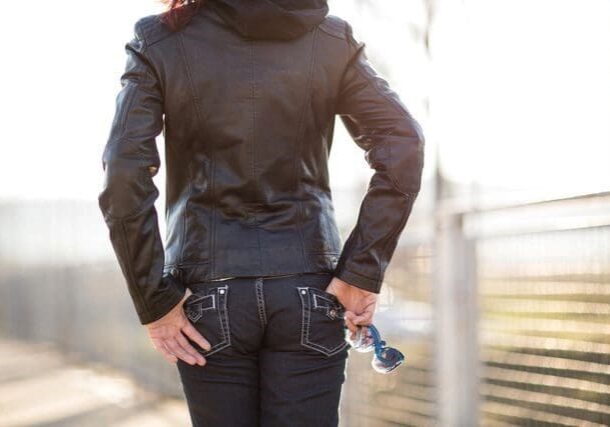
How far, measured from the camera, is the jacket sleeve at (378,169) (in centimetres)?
222

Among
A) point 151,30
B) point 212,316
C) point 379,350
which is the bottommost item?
point 379,350

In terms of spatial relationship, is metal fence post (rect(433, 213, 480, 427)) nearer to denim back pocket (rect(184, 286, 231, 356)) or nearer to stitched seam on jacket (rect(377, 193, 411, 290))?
stitched seam on jacket (rect(377, 193, 411, 290))

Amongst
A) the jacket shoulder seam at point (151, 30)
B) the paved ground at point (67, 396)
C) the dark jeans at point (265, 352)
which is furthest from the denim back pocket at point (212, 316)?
the paved ground at point (67, 396)

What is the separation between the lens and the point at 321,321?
2150 millimetres

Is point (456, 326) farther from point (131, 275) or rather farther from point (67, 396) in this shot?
point (67, 396)

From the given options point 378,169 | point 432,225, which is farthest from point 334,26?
point 432,225

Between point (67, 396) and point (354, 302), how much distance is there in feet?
10.2

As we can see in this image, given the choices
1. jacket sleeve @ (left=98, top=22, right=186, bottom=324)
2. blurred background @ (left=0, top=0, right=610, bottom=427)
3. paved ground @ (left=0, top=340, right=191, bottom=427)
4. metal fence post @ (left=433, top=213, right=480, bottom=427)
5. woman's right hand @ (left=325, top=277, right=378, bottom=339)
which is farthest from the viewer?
paved ground @ (left=0, top=340, right=191, bottom=427)

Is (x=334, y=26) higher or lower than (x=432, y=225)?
higher

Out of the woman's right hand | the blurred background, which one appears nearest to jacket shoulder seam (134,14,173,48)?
the blurred background

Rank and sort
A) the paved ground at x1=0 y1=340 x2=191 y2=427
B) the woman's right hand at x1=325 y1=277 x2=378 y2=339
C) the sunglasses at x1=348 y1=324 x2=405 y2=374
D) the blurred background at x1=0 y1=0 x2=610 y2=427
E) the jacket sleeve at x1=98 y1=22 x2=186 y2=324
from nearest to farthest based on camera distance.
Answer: the jacket sleeve at x1=98 y1=22 x2=186 y2=324 < the woman's right hand at x1=325 y1=277 x2=378 y2=339 < the sunglasses at x1=348 y1=324 x2=405 y2=374 < the blurred background at x1=0 y1=0 x2=610 y2=427 < the paved ground at x1=0 y1=340 x2=191 y2=427

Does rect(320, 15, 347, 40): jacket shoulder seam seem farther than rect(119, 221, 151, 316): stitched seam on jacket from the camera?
Yes

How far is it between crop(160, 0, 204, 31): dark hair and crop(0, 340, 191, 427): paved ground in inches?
117

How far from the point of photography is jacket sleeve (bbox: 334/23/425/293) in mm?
2221
